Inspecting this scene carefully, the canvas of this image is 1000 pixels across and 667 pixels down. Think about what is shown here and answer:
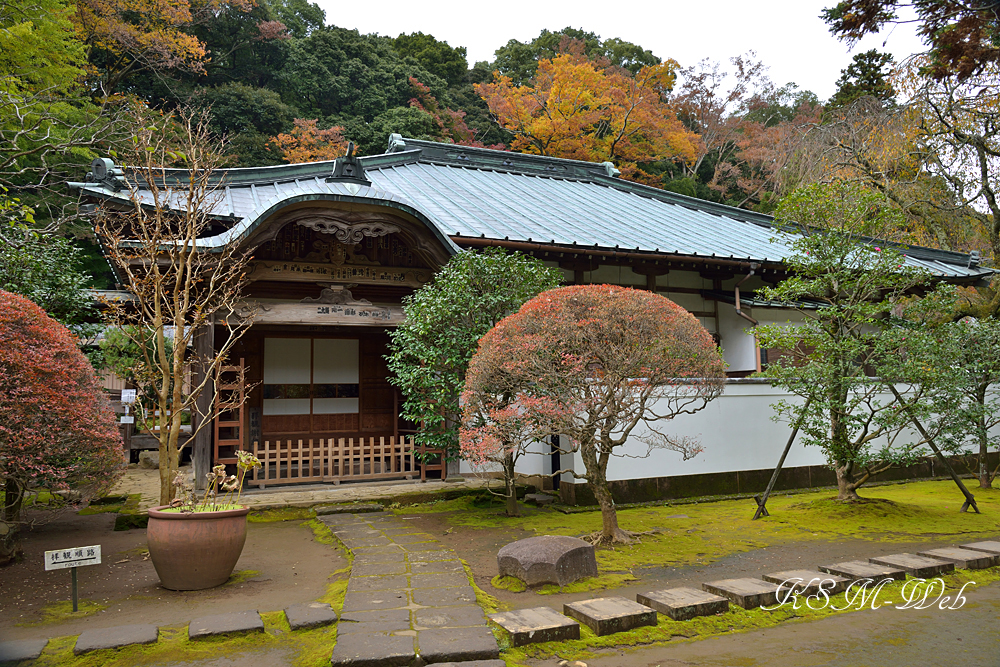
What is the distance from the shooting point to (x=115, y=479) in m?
6.72

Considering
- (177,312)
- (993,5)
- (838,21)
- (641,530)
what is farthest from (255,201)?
(993,5)

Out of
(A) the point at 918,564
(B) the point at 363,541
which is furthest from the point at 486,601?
(A) the point at 918,564

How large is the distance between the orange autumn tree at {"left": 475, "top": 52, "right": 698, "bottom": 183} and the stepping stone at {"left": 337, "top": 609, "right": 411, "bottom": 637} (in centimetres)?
2452

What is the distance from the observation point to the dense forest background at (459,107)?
1336cm

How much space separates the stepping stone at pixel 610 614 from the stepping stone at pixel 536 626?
18 cm

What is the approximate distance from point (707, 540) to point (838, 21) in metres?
5.74

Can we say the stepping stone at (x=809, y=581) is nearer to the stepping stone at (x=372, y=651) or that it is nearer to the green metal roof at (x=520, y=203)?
the stepping stone at (x=372, y=651)

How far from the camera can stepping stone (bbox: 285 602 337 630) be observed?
450cm

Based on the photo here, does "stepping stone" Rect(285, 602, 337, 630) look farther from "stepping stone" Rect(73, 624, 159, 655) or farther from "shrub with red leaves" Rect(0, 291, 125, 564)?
"shrub with red leaves" Rect(0, 291, 125, 564)

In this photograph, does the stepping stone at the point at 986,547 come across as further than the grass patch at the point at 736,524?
No

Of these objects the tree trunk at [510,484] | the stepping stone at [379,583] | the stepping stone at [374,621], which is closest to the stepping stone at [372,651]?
the stepping stone at [374,621]

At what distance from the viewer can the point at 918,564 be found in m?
5.77

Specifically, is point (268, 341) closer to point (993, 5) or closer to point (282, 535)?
point (282, 535)

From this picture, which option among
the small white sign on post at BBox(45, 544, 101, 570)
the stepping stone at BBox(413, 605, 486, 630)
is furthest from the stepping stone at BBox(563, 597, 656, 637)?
the small white sign on post at BBox(45, 544, 101, 570)
